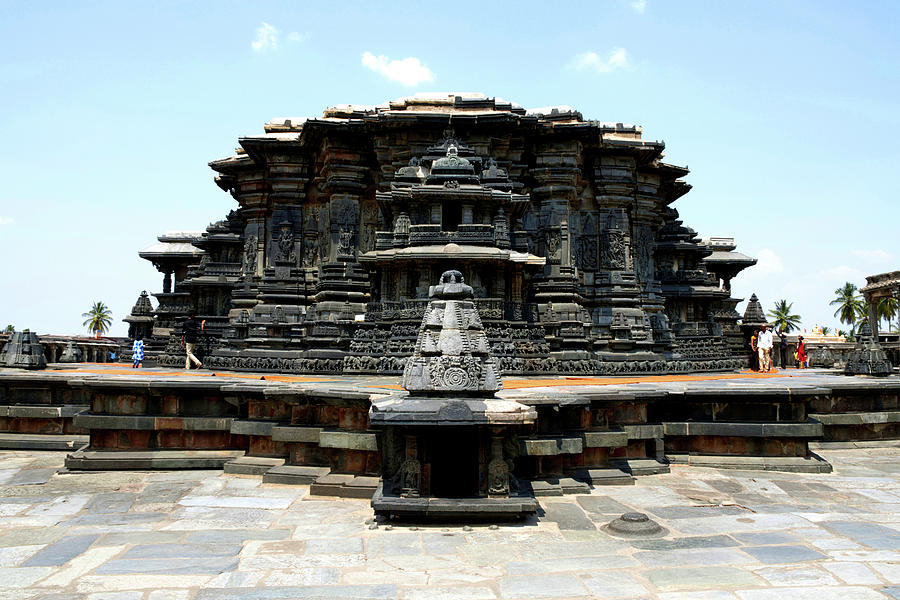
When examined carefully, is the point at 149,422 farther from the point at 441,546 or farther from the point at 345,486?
the point at 441,546

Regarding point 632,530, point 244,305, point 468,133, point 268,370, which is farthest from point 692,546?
point 244,305

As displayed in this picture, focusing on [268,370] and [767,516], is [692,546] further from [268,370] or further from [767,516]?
[268,370]

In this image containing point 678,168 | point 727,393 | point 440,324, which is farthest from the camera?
point 678,168

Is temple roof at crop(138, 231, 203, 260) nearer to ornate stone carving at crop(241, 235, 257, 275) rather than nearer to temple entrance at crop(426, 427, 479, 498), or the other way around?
ornate stone carving at crop(241, 235, 257, 275)

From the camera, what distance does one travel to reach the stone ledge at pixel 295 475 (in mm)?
8531

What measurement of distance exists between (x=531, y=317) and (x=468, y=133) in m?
5.64

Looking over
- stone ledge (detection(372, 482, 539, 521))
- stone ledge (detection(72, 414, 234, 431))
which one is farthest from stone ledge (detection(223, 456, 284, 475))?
stone ledge (detection(372, 482, 539, 521))

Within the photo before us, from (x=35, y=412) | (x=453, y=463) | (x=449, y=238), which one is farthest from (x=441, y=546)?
(x=449, y=238)

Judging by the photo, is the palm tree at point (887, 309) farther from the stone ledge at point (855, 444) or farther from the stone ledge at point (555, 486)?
the stone ledge at point (555, 486)

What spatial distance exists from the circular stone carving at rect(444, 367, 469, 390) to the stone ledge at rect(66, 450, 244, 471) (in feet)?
15.1

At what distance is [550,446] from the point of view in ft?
25.7

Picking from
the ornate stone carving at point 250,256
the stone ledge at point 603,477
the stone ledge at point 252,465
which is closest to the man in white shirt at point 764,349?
the stone ledge at point 603,477

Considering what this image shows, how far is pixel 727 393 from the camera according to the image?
31.4 ft

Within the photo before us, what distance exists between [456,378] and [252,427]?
13.6 ft
